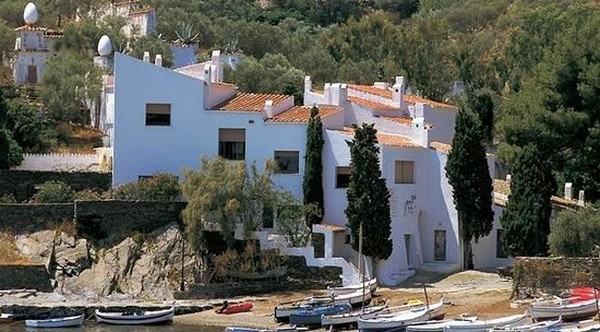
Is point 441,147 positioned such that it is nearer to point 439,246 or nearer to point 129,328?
point 439,246

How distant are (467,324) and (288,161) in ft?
57.6

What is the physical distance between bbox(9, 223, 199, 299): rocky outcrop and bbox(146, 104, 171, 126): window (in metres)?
5.65

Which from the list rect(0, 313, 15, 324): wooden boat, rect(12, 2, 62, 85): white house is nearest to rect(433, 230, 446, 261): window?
rect(0, 313, 15, 324): wooden boat

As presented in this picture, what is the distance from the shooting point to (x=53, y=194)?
195ft

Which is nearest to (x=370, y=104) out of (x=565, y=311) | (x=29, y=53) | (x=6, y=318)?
(x=565, y=311)

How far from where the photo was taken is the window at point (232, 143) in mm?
59656

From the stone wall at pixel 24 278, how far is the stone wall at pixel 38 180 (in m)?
7.24

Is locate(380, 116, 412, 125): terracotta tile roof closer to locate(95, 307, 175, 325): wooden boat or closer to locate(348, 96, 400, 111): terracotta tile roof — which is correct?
locate(348, 96, 400, 111): terracotta tile roof

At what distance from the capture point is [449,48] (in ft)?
311

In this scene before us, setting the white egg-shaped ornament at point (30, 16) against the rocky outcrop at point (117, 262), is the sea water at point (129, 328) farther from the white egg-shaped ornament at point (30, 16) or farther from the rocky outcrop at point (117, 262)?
the white egg-shaped ornament at point (30, 16)

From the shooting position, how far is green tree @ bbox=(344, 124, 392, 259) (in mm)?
54219

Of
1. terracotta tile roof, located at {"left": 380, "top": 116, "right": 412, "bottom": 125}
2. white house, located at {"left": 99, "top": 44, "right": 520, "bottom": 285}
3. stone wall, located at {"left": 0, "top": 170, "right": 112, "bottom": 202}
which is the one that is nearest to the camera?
white house, located at {"left": 99, "top": 44, "right": 520, "bottom": 285}

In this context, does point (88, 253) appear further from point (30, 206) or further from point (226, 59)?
point (226, 59)

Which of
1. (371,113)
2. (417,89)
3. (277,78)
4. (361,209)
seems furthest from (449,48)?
(361,209)
